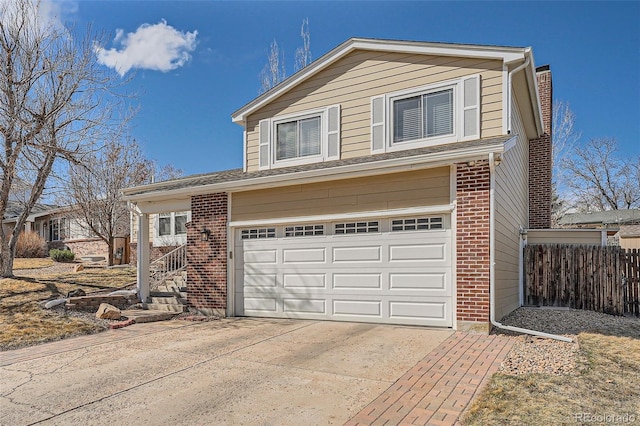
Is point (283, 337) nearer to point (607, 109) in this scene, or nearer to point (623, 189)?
point (607, 109)

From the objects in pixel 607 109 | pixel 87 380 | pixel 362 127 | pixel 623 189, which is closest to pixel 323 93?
pixel 362 127

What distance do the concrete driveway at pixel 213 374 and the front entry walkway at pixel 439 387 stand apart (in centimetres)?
18

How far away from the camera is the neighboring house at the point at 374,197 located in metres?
7.73

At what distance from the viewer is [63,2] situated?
12453 mm

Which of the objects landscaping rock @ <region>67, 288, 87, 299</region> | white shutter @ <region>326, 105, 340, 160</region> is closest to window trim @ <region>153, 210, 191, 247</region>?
landscaping rock @ <region>67, 288, 87, 299</region>

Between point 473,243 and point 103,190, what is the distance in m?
18.0

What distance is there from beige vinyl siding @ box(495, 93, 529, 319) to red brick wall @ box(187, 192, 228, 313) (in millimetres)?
6232

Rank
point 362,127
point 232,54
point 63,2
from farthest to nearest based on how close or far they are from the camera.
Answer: point 232,54
point 63,2
point 362,127

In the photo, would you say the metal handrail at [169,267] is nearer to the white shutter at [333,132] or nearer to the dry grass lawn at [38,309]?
the dry grass lawn at [38,309]

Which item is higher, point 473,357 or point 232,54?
point 232,54

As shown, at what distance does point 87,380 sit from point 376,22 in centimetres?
1206

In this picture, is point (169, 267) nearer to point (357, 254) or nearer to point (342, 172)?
point (357, 254)

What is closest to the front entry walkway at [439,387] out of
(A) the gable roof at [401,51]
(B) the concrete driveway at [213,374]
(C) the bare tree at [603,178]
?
(B) the concrete driveway at [213,374]

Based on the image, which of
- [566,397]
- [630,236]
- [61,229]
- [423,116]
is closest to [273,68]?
[423,116]
